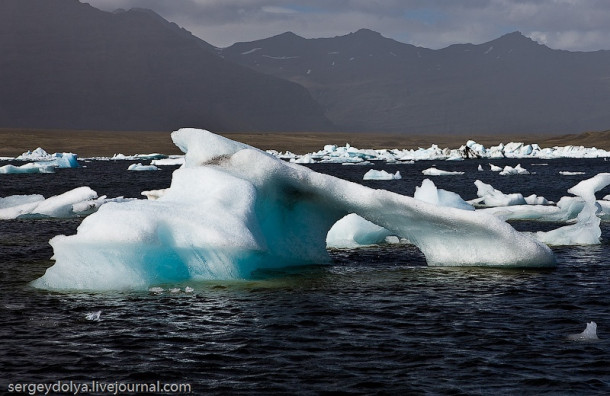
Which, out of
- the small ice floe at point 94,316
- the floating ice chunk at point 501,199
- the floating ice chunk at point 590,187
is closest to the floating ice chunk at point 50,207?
the floating ice chunk at point 501,199

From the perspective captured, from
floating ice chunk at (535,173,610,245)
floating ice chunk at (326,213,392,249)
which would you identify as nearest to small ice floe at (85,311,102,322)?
floating ice chunk at (326,213,392,249)

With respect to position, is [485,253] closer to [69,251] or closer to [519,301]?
[519,301]

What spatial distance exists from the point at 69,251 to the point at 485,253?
8.07 metres

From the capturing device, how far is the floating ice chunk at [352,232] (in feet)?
71.6

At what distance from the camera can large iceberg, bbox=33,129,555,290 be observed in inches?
589

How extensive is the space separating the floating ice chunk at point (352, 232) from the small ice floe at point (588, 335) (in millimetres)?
10325

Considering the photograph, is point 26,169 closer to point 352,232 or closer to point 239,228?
point 352,232

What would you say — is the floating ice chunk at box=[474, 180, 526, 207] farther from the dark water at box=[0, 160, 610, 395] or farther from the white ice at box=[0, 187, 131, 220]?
the white ice at box=[0, 187, 131, 220]

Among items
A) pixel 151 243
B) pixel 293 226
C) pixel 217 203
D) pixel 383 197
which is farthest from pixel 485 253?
pixel 151 243

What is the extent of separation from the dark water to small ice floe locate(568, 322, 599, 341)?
178 mm

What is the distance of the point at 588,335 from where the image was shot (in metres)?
11.6

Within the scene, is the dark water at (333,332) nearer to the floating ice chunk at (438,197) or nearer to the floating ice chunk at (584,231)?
the floating ice chunk at (584,231)

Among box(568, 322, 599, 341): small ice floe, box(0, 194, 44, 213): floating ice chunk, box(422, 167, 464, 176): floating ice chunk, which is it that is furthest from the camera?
box(422, 167, 464, 176): floating ice chunk

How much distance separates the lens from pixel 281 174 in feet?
55.2
